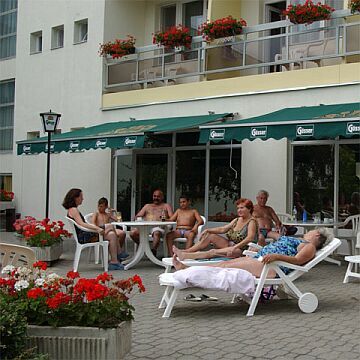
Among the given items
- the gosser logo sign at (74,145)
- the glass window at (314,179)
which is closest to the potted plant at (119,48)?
the gosser logo sign at (74,145)

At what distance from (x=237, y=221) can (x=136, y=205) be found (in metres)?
7.45

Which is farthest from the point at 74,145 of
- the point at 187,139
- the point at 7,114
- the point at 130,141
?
the point at 7,114

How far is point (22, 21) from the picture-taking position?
1888cm

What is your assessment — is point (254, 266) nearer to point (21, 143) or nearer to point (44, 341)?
point (44, 341)

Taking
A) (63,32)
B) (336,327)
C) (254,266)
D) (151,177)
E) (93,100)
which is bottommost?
(336,327)

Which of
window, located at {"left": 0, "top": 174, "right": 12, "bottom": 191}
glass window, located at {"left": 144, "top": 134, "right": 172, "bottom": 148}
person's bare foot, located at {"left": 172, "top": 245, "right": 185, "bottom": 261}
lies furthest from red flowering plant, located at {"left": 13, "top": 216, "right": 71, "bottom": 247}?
window, located at {"left": 0, "top": 174, "right": 12, "bottom": 191}

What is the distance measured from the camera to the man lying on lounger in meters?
6.55

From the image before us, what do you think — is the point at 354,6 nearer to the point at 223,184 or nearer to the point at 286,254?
the point at 223,184

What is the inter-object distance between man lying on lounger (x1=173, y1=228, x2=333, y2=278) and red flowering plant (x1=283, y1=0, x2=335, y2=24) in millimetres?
6374

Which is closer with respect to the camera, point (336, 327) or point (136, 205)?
point (336, 327)

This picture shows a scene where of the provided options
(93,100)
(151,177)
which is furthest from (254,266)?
(93,100)

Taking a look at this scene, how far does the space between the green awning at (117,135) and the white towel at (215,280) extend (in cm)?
585

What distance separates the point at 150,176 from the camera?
1552cm

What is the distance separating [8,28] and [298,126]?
1363 centimetres
